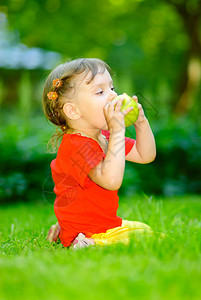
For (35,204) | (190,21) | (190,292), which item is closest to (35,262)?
(190,292)

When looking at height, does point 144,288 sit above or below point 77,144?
below

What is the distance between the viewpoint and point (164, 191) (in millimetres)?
5855

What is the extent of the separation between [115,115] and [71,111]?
34 cm

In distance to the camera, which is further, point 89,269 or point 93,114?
point 93,114

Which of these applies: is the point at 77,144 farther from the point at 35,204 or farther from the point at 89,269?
the point at 35,204

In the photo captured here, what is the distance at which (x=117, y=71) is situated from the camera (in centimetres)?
1585

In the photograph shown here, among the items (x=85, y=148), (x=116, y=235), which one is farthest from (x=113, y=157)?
(x=116, y=235)

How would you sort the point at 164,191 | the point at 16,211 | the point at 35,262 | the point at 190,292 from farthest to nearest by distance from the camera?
the point at 164,191, the point at 16,211, the point at 35,262, the point at 190,292

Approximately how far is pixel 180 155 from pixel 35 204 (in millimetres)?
2227

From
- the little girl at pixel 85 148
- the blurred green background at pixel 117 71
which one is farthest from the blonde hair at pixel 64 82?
the blurred green background at pixel 117 71

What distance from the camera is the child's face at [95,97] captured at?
8.38 feet

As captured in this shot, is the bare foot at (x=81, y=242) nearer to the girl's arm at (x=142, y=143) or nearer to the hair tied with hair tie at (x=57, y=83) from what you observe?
the girl's arm at (x=142, y=143)

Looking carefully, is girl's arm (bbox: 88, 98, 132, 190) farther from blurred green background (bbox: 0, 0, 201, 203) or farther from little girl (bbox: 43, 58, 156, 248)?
blurred green background (bbox: 0, 0, 201, 203)

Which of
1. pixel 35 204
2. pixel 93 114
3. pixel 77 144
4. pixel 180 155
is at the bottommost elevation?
pixel 35 204
